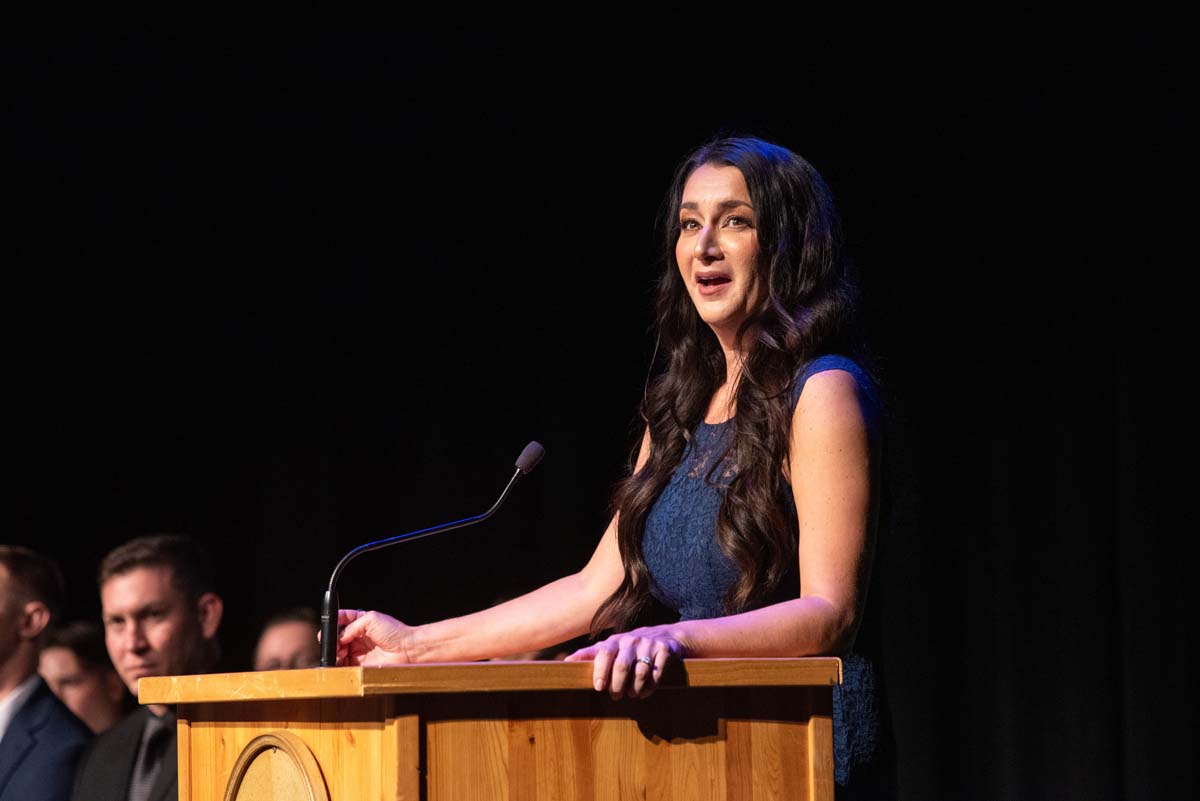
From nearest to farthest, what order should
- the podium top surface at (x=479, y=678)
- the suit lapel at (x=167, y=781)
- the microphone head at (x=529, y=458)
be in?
the podium top surface at (x=479, y=678), the microphone head at (x=529, y=458), the suit lapel at (x=167, y=781)

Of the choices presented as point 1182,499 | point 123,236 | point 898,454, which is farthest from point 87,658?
point 1182,499

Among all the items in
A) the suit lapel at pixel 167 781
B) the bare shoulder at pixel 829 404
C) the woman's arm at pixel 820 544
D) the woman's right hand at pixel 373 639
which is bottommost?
the suit lapel at pixel 167 781

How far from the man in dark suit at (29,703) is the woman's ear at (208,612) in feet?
1.39

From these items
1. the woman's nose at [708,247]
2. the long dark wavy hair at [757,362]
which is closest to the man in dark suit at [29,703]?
the long dark wavy hair at [757,362]

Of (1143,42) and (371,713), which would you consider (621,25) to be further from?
(371,713)

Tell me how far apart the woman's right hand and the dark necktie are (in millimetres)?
1821

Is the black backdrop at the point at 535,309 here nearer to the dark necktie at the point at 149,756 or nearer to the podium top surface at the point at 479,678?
the dark necktie at the point at 149,756

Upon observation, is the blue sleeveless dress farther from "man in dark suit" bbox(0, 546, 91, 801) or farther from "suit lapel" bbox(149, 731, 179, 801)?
"man in dark suit" bbox(0, 546, 91, 801)

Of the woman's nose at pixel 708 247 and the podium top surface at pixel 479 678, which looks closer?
the podium top surface at pixel 479 678

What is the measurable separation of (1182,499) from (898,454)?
0.77m

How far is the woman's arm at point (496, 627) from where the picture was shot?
211 cm

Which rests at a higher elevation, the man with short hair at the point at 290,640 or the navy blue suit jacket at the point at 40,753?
the man with short hair at the point at 290,640

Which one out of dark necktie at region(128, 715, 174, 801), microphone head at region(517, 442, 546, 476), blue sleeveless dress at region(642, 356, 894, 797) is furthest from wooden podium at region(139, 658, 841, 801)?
dark necktie at region(128, 715, 174, 801)

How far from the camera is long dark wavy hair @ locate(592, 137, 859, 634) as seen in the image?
6.37 ft
